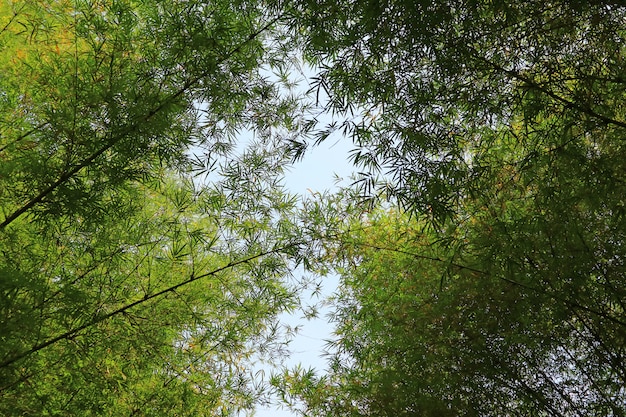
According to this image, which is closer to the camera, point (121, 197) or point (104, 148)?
point (104, 148)

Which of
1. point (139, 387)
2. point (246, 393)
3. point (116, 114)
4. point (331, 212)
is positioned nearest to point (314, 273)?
point (331, 212)

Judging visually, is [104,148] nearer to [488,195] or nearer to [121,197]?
[121,197]

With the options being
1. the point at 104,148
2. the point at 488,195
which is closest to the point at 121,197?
the point at 104,148

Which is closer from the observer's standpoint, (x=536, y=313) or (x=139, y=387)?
(x=536, y=313)

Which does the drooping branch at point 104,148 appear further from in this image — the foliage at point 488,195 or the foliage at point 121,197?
the foliage at point 488,195

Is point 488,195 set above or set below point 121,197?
above

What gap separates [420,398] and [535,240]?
1318 mm

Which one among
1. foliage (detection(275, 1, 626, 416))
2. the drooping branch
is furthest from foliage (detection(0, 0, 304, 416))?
foliage (detection(275, 1, 626, 416))

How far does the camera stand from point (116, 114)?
8.74ft

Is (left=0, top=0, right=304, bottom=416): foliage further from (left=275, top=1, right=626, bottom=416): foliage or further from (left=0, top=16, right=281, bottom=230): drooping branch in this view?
(left=275, top=1, right=626, bottom=416): foliage

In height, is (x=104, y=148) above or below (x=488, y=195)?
below

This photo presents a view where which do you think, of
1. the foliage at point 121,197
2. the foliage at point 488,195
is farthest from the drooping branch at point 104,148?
the foliage at point 488,195

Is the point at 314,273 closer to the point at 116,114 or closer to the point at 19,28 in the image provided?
the point at 116,114

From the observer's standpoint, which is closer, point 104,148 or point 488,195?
point 104,148
